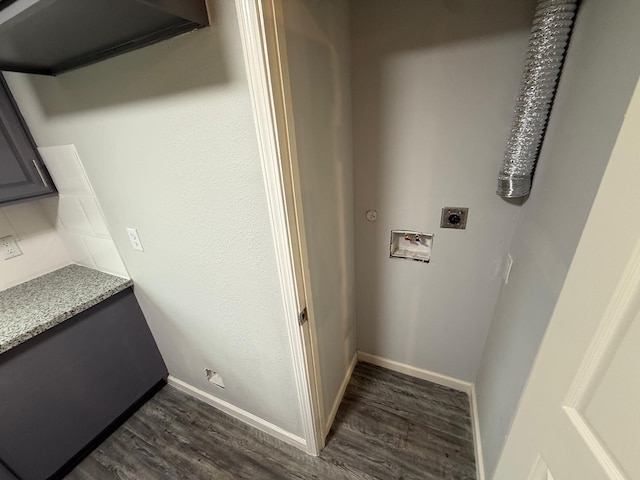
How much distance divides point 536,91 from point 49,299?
2.32 metres

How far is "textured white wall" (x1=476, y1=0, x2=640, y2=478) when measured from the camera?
0.54 m

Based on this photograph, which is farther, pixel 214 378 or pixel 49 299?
pixel 214 378

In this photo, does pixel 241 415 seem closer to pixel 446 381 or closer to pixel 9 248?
pixel 446 381

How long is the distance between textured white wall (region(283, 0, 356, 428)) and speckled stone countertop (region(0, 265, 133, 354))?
3.77 feet

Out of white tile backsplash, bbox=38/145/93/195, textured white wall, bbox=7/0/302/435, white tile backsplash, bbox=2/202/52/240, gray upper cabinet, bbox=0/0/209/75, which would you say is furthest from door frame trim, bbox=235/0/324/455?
white tile backsplash, bbox=2/202/52/240

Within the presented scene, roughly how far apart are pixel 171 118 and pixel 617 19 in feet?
3.90

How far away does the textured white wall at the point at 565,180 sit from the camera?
545 mm

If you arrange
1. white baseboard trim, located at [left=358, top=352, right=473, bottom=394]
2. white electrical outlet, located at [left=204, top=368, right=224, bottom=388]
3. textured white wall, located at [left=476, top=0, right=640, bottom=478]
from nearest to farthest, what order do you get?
textured white wall, located at [left=476, top=0, right=640, bottom=478]
white electrical outlet, located at [left=204, top=368, right=224, bottom=388]
white baseboard trim, located at [left=358, top=352, right=473, bottom=394]

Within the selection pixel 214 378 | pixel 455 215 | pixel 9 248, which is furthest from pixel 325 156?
pixel 9 248

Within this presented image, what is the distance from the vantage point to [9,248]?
142cm

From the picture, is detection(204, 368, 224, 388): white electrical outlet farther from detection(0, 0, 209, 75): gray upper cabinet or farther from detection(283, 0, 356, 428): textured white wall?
detection(0, 0, 209, 75): gray upper cabinet

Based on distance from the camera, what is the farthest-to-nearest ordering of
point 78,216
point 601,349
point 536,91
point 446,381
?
point 446,381 → point 78,216 → point 536,91 → point 601,349

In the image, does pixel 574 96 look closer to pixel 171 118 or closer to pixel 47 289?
pixel 171 118

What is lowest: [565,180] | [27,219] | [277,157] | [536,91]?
[27,219]
